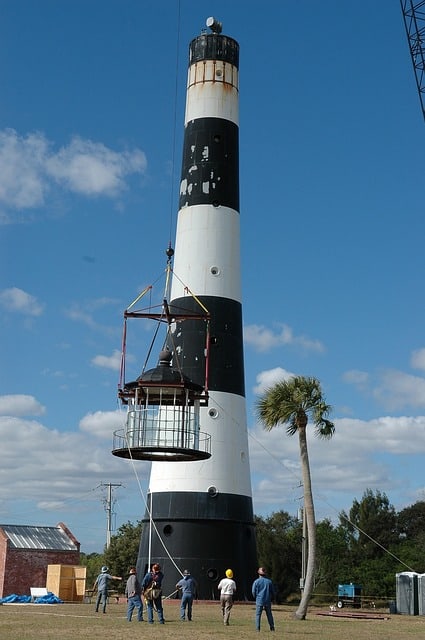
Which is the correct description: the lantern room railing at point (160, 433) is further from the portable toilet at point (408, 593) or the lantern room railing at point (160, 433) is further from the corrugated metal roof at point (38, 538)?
the corrugated metal roof at point (38, 538)

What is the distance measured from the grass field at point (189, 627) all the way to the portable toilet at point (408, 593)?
15.6 feet

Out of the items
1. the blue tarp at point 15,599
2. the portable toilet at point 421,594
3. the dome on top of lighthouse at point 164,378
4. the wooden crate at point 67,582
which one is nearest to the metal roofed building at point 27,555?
the wooden crate at point 67,582

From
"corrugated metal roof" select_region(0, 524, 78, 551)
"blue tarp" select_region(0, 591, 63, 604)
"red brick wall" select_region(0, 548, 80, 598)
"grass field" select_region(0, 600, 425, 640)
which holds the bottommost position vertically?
"grass field" select_region(0, 600, 425, 640)

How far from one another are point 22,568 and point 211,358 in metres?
14.5

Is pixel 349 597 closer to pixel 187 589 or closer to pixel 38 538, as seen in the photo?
pixel 38 538

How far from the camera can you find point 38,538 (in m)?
45.4

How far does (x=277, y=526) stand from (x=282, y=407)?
43.8m

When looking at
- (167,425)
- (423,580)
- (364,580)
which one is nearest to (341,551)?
(364,580)

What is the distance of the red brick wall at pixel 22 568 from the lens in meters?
42.7

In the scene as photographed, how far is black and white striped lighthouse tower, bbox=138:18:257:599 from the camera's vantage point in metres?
37.2

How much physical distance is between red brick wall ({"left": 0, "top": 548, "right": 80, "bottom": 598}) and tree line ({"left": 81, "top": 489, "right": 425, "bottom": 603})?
11.1m

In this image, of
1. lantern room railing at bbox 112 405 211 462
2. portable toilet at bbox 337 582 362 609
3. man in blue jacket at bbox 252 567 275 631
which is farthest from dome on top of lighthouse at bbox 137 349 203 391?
portable toilet at bbox 337 582 362 609

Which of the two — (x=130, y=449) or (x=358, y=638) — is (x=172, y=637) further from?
(x=130, y=449)

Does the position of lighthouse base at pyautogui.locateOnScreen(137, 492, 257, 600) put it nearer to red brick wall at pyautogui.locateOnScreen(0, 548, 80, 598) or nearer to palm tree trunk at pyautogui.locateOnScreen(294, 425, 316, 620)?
palm tree trunk at pyautogui.locateOnScreen(294, 425, 316, 620)
